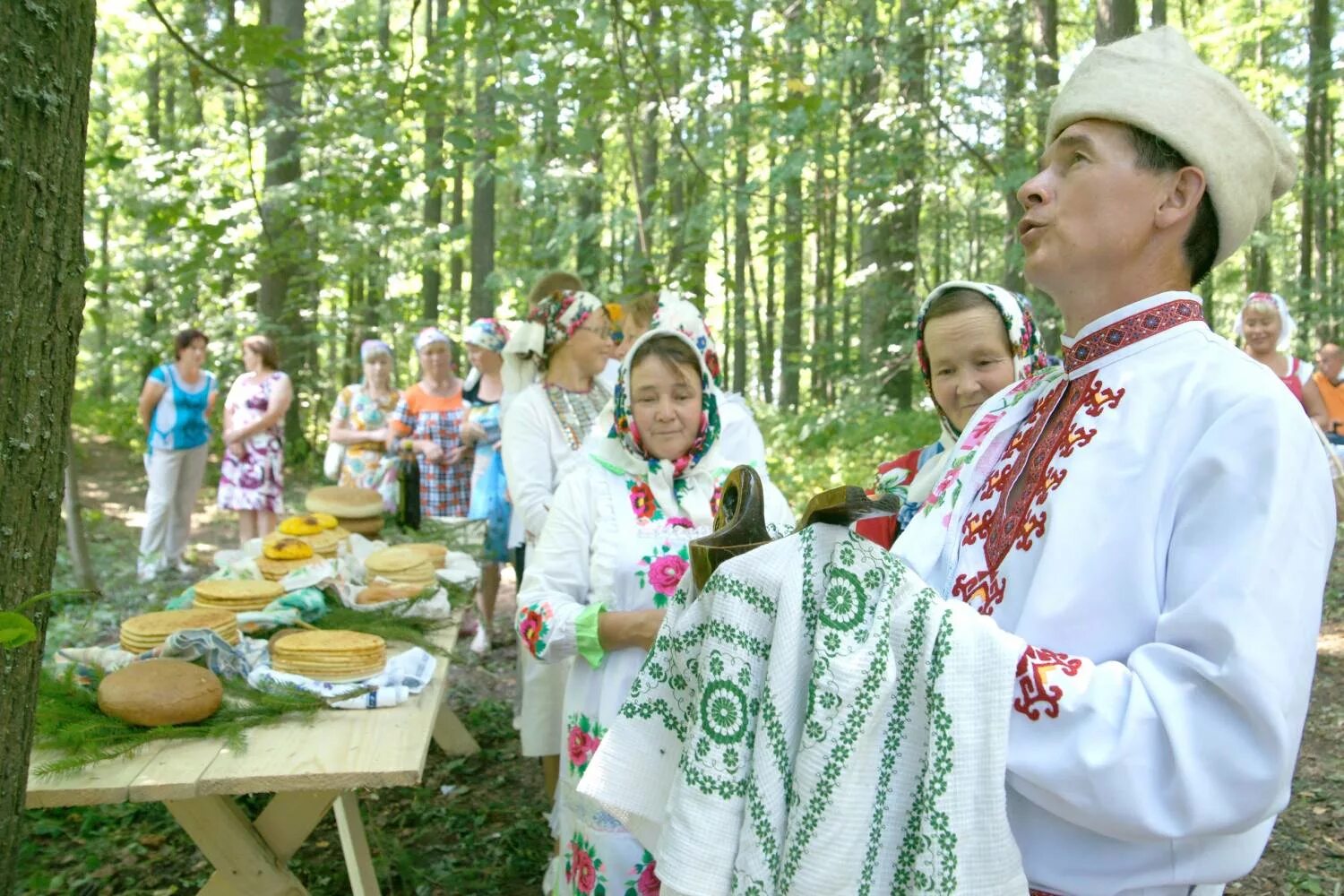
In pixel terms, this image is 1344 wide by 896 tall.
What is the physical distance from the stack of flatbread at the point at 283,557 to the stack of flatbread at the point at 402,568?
0.80 feet

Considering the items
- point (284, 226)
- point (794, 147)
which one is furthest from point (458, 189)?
point (284, 226)

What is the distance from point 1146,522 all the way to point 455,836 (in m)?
3.66

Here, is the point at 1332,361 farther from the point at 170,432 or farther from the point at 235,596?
the point at 170,432

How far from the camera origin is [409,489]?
6.82 metres

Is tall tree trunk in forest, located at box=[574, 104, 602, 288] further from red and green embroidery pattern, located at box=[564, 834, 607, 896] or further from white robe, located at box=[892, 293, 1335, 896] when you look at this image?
white robe, located at box=[892, 293, 1335, 896]

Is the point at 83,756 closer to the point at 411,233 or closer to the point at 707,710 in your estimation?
the point at 707,710

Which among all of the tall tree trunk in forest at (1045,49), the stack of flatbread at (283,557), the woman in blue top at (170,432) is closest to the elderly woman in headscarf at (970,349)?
the stack of flatbread at (283,557)

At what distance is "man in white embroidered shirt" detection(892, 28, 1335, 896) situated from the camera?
106cm

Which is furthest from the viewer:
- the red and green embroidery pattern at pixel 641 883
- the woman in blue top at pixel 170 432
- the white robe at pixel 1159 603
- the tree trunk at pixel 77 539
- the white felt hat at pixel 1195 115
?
the woman in blue top at pixel 170 432

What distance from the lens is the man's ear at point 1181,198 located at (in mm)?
1253

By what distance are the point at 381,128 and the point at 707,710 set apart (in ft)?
17.5

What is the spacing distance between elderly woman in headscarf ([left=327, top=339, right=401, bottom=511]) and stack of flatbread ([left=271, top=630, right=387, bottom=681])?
4.77 m

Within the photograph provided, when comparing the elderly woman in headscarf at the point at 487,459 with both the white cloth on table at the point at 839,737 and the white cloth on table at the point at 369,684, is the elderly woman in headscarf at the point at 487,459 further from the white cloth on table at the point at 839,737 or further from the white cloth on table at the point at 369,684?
the white cloth on table at the point at 839,737

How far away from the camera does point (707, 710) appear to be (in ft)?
4.08
